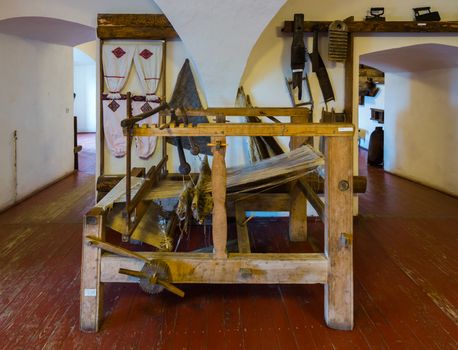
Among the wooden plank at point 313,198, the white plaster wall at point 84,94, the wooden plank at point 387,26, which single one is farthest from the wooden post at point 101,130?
the white plaster wall at point 84,94

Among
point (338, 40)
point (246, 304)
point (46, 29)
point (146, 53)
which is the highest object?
point (46, 29)

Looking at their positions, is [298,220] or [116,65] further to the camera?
[116,65]

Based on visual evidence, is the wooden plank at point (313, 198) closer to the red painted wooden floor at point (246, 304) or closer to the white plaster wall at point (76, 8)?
the red painted wooden floor at point (246, 304)

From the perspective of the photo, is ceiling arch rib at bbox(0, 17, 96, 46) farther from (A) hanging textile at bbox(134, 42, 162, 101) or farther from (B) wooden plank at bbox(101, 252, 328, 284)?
(B) wooden plank at bbox(101, 252, 328, 284)

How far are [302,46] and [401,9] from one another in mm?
1278

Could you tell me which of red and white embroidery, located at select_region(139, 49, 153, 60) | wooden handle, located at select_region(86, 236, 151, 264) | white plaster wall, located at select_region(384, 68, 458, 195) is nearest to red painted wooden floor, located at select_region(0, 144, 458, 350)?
wooden handle, located at select_region(86, 236, 151, 264)

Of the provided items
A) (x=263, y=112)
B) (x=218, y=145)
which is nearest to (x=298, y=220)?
(x=263, y=112)

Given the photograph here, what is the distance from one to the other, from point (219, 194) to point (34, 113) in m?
4.49

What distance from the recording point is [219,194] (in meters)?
2.36

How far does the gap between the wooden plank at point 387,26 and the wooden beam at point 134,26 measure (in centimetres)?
128

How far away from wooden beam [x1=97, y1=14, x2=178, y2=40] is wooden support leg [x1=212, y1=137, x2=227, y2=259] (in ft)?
8.48

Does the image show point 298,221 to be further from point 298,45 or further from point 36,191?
point 36,191

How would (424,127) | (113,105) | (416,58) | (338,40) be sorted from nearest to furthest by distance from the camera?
(338,40) < (113,105) < (416,58) < (424,127)

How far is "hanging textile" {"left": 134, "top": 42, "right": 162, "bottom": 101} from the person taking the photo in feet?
15.1
